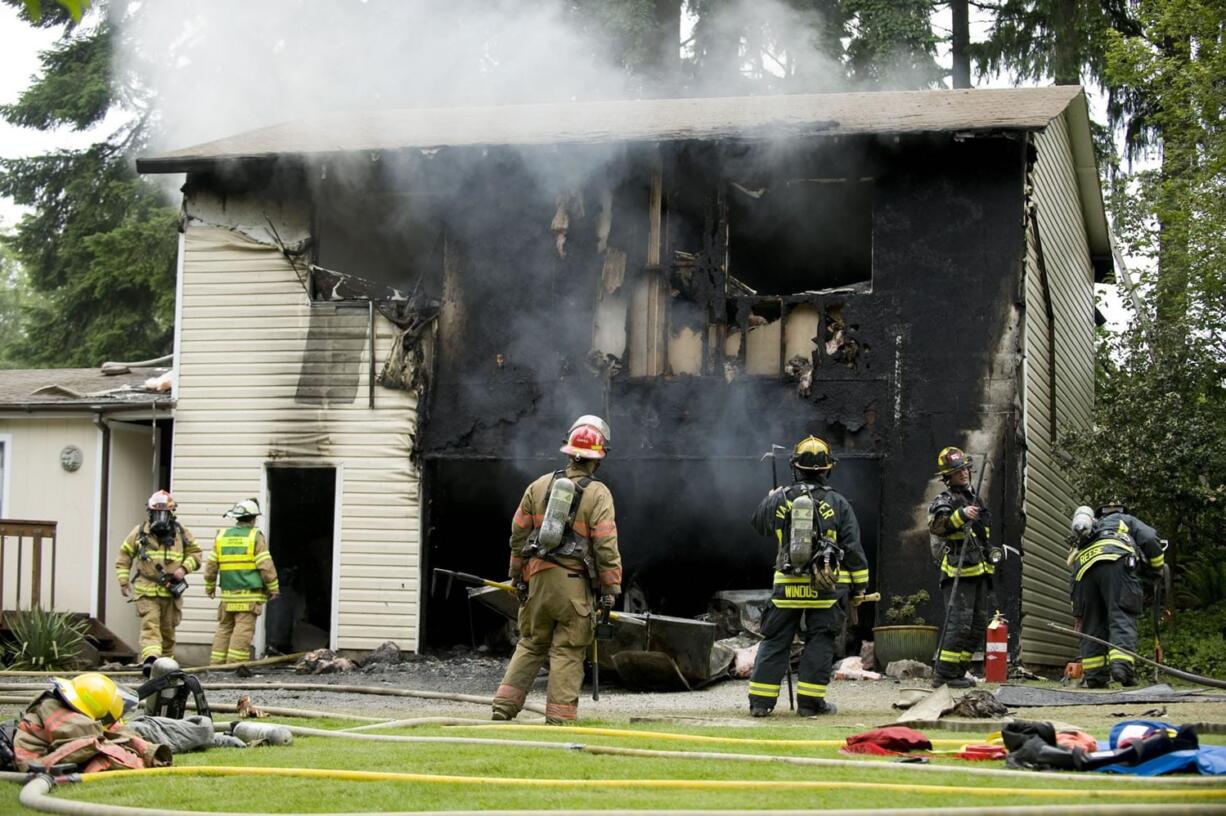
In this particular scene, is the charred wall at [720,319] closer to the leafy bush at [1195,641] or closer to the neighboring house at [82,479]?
the leafy bush at [1195,641]

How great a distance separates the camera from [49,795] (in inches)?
270

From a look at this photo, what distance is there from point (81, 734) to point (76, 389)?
1324 cm

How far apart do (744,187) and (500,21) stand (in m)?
10.3

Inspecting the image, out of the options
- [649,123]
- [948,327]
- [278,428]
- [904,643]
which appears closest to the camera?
[904,643]

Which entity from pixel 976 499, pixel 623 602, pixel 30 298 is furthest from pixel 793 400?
pixel 30 298

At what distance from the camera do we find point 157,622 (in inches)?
649

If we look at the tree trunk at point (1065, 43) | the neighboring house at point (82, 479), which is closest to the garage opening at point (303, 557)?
the neighboring house at point (82, 479)

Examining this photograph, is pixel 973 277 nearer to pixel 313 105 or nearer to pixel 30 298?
pixel 313 105

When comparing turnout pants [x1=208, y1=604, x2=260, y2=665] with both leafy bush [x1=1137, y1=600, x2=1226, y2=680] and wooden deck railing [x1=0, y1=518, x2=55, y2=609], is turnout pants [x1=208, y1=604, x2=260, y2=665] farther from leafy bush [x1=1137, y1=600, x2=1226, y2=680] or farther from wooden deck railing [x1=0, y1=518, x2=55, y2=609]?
leafy bush [x1=1137, y1=600, x2=1226, y2=680]

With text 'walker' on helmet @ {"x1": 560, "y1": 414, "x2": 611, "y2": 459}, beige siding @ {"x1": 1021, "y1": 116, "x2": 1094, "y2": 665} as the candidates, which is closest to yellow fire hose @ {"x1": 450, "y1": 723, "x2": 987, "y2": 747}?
text 'walker' on helmet @ {"x1": 560, "y1": 414, "x2": 611, "y2": 459}

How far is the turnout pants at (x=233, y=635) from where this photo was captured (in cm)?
1636

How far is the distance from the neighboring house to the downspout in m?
0.01

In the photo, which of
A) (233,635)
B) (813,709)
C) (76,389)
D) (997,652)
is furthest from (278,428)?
(813,709)

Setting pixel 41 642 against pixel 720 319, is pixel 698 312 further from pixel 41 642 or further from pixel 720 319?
pixel 41 642
